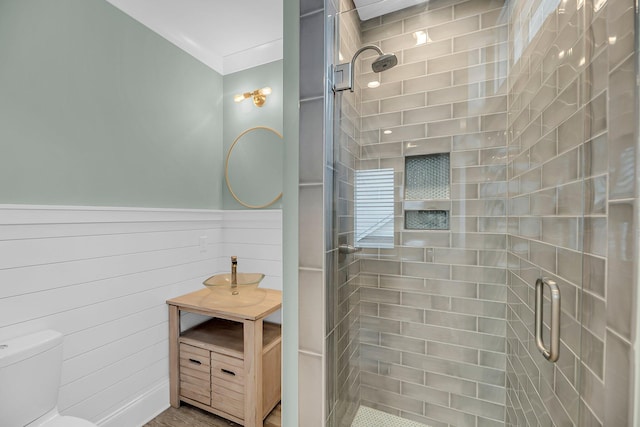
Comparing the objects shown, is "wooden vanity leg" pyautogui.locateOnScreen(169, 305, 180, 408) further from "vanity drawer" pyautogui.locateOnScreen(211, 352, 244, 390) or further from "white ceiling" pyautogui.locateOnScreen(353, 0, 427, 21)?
"white ceiling" pyautogui.locateOnScreen(353, 0, 427, 21)

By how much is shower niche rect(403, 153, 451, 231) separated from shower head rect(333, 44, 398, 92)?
→ 431 mm

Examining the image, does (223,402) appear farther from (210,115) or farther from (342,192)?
(210,115)

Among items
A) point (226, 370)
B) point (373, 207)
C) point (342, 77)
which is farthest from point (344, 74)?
point (226, 370)

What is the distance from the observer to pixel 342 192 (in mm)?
1146

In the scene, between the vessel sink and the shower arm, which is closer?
the shower arm

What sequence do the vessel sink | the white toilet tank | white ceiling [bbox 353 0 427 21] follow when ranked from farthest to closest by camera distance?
the vessel sink, white ceiling [bbox 353 0 427 21], the white toilet tank

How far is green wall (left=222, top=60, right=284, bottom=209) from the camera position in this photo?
6.93ft

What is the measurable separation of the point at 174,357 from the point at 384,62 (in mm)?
2163

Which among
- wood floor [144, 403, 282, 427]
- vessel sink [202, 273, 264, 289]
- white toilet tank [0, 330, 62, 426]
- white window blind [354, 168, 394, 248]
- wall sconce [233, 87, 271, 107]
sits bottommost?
wood floor [144, 403, 282, 427]

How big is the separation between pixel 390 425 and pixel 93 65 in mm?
2433

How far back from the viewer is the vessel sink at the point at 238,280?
179 centimetres

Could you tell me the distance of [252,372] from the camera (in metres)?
1.53

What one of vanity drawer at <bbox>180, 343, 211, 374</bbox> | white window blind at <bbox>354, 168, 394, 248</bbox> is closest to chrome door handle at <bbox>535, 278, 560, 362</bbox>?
white window blind at <bbox>354, 168, 394, 248</bbox>

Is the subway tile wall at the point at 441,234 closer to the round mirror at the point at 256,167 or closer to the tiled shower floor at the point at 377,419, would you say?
the tiled shower floor at the point at 377,419
